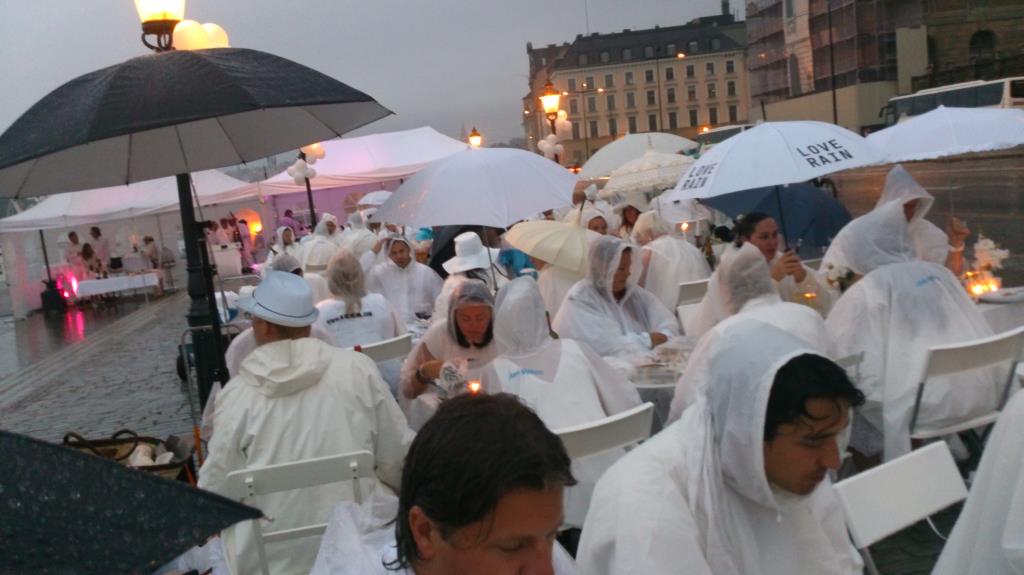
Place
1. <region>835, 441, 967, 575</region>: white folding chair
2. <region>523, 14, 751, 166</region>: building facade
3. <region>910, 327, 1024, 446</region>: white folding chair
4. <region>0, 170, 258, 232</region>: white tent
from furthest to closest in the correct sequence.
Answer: <region>523, 14, 751, 166</region>: building facade < <region>0, 170, 258, 232</region>: white tent < <region>910, 327, 1024, 446</region>: white folding chair < <region>835, 441, 967, 575</region>: white folding chair

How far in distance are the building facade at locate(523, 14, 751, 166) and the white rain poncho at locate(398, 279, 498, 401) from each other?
104256 mm

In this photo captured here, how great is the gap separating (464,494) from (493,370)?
10.0 feet

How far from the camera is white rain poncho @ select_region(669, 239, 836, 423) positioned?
4.80 metres

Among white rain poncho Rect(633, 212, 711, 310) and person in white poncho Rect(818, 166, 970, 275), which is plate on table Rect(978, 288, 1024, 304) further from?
white rain poncho Rect(633, 212, 711, 310)

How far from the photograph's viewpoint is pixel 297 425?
4027mm

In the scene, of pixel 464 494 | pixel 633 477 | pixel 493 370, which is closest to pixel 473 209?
pixel 493 370

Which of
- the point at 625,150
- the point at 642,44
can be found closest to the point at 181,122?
the point at 625,150

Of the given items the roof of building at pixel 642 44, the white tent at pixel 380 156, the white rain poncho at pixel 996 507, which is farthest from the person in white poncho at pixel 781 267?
the roof of building at pixel 642 44

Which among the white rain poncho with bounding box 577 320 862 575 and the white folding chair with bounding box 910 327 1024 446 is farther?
the white folding chair with bounding box 910 327 1024 446

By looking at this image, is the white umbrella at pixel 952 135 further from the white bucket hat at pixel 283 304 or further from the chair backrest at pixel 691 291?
the white bucket hat at pixel 283 304

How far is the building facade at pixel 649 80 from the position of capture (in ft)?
367

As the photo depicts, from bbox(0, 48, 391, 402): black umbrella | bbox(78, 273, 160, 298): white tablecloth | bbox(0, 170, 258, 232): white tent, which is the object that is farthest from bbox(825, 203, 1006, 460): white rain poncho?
bbox(78, 273, 160, 298): white tablecloth

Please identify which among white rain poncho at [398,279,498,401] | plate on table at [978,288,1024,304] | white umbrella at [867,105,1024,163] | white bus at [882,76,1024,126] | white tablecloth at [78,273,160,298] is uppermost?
white bus at [882,76,1024,126]

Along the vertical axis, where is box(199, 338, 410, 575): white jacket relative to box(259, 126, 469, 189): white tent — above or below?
below
